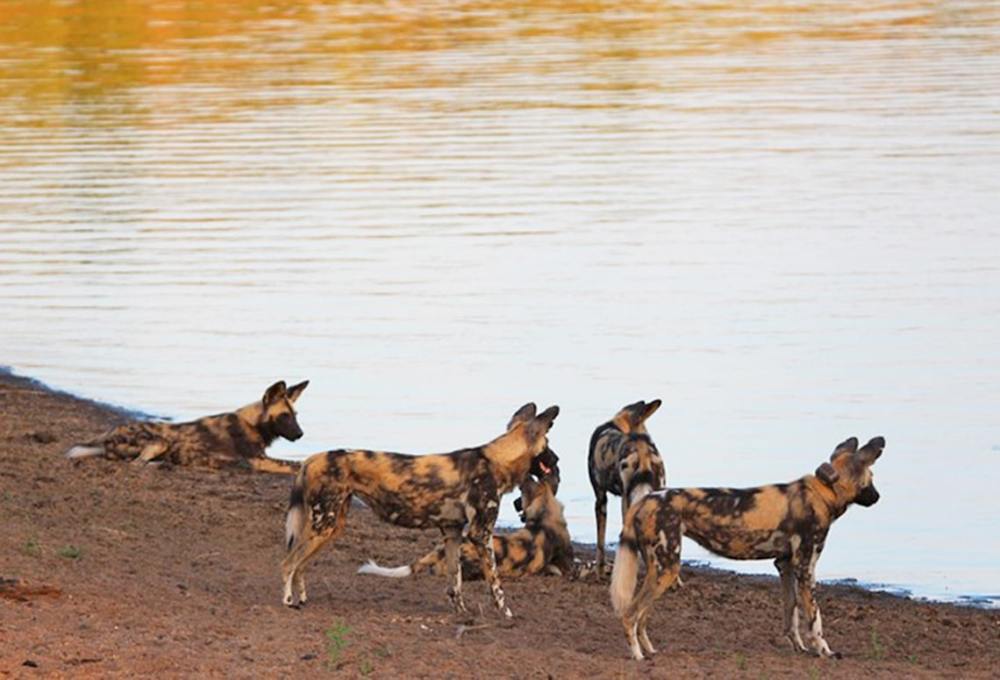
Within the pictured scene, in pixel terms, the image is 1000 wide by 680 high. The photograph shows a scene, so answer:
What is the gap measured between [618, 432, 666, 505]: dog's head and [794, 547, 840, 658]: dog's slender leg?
4.12ft

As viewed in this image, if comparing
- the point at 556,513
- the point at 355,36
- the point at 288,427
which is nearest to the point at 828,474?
the point at 556,513

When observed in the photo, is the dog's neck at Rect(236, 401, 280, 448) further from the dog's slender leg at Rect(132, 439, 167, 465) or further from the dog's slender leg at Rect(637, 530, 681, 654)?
the dog's slender leg at Rect(637, 530, 681, 654)

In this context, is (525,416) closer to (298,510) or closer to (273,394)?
(298,510)

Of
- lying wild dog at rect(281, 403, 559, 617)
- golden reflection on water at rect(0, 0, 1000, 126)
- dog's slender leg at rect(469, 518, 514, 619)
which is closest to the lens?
lying wild dog at rect(281, 403, 559, 617)

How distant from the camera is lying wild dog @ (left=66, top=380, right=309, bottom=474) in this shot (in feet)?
40.2

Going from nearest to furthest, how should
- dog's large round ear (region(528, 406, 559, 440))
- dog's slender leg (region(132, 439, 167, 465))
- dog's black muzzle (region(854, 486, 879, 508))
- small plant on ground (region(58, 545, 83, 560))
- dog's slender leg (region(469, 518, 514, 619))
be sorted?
dog's black muzzle (region(854, 486, 879, 508)) < dog's slender leg (region(469, 518, 514, 619)) < dog's large round ear (region(528, 406, 559, 440)) < small plant on ground (region(58, 545, 83, 560)) < dog's slender leg (region(132, 439, 167, 465))

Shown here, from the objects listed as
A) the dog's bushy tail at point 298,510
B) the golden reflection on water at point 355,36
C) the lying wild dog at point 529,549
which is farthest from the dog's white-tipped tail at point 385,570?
the golden reflection on water at point 355,36

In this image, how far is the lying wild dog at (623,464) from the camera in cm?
941

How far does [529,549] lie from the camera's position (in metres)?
9.65

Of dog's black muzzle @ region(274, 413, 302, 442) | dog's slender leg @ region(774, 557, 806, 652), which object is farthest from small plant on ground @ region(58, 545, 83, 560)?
dog's black muzzle @ region(274, 413, 302, 442)

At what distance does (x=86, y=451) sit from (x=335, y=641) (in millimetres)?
5059

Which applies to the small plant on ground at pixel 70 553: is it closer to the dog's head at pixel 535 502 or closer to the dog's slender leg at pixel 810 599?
the dog's head at pixel 535 502

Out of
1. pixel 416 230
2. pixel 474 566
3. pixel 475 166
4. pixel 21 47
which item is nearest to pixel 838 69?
pixel 475 166

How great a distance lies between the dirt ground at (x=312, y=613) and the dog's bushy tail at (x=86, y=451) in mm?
471
